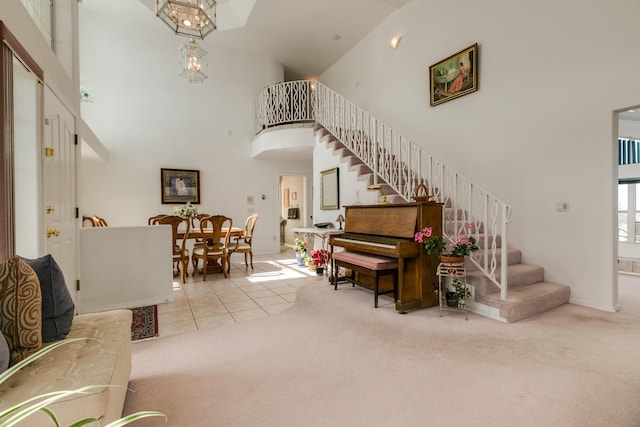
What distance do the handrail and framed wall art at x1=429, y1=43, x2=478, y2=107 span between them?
0.92 meters

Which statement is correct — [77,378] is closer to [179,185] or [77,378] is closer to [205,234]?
[205,234]

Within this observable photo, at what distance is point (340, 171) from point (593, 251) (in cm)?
373

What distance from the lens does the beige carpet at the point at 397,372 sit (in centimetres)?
167

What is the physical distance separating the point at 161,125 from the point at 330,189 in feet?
13.1

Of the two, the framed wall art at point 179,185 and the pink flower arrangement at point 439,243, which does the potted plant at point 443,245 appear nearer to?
the pink flower arrangement at point 439,243

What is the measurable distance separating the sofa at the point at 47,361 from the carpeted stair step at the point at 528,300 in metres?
3.08

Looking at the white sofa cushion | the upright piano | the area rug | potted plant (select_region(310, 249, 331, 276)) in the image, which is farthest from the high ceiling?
the white sofa cushion

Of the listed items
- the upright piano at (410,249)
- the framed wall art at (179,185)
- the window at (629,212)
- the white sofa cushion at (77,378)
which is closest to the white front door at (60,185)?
the white sofa cushion at (77,378)

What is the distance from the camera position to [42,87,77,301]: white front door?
7.98ft

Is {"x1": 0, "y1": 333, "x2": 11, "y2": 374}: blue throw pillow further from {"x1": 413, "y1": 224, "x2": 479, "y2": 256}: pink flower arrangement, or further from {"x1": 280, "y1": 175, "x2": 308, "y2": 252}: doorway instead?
{"x1": 280, "y1": 175, "x2": 308, "y2": 252}: doorway

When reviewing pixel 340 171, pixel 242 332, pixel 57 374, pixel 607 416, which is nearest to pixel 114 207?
pixel 340 171

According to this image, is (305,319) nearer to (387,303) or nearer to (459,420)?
(387,303)

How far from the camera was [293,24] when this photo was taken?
6.68 meters

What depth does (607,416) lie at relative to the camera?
1.64 m
